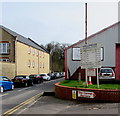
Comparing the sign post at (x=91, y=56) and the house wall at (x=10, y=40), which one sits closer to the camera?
the sign post at (x=91, y=56)

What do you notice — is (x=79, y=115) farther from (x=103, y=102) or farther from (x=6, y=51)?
(x=6, y=51)

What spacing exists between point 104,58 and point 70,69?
4464 millimetres

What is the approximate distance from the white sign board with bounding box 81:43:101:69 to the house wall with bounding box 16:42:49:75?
2292 centimetres

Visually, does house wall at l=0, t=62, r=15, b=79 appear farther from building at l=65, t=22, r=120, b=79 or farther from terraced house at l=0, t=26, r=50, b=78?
building at l=65, t=22, r=120, b=79

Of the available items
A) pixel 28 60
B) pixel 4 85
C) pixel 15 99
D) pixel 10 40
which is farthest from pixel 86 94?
pixel 28 60

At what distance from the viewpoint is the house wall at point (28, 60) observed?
122 ft

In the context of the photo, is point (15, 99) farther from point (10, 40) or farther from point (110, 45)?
point (10, 40)

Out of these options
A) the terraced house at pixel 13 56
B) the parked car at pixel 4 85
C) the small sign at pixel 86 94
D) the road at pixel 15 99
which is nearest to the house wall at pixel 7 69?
the terraced house at pixel 13 56

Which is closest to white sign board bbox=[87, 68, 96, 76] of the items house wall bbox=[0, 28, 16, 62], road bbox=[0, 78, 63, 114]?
road bbox=[0, 78, 63, 114]

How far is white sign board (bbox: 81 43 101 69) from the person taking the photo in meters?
13.6

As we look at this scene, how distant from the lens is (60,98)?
13.6 m

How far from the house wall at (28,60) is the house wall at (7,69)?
1968mm

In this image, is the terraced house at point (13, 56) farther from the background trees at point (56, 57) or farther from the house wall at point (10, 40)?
the background trees at point (56, 57)

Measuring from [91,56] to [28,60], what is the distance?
29.7 meters
